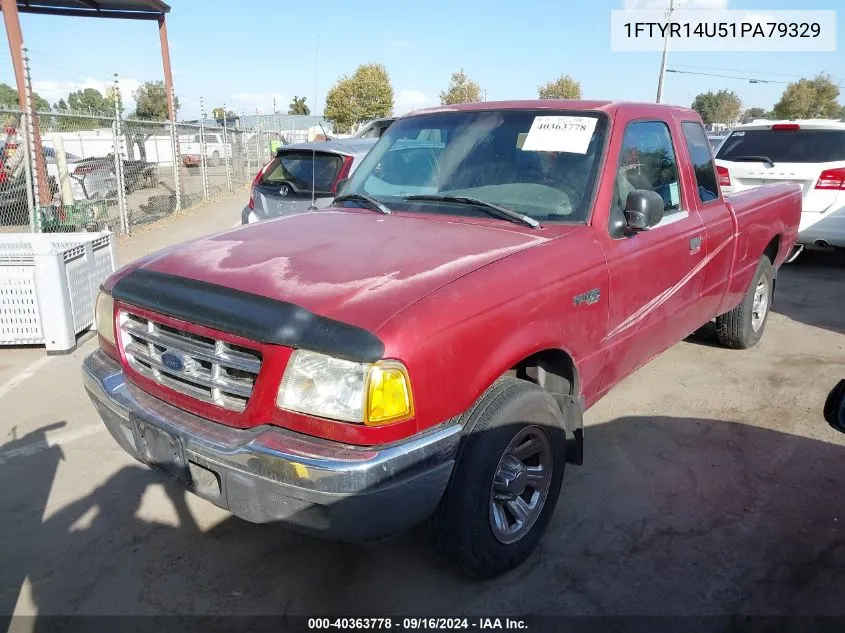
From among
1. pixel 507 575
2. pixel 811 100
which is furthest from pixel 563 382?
pixel 811 100

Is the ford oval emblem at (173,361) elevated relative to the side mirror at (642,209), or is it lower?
lower

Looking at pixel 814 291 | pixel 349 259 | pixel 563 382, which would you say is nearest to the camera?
pixel 349 259

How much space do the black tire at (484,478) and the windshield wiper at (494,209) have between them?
820mm

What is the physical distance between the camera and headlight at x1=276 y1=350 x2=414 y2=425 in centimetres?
212

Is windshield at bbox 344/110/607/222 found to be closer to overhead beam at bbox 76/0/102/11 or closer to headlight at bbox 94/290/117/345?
headlight at bbox 94/290/117/345

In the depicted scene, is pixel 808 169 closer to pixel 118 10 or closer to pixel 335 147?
pixel 335 147

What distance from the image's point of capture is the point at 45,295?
5188 millimetres

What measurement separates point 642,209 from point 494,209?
28.0 inches

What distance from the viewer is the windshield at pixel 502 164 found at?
325 cm

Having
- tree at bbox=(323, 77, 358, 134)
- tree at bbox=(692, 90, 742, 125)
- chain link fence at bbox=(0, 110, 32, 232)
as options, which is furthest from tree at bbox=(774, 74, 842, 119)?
chain link fence at bbox=(0, 110, 32, 232)

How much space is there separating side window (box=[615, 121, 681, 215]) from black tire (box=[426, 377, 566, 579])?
124 centimetres

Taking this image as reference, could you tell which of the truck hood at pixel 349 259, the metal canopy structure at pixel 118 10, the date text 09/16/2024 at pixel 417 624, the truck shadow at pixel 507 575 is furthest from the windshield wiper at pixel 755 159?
the metal canopy structure at pixel 118 10

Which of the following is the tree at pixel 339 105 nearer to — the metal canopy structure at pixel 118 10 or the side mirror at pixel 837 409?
the metal canopy structure at pixel 118 10

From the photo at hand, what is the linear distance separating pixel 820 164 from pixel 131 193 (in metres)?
12.2
